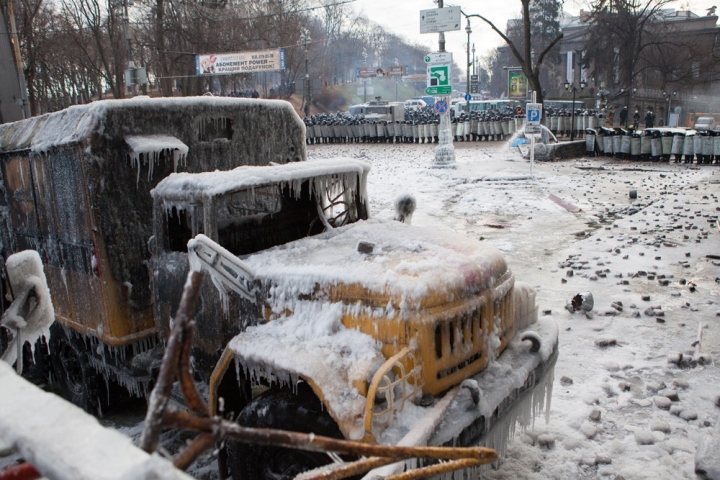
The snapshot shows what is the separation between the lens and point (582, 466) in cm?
385

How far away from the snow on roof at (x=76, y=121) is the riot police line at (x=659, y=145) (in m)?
19.7

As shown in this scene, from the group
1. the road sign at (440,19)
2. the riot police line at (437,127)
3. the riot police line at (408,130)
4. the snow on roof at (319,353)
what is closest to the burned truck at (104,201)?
the snow on roof at (319,353)

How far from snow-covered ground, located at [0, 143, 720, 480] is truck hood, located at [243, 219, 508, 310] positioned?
148cm

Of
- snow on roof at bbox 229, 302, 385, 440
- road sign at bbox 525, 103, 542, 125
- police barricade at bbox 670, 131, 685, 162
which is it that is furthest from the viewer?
police barricade at bbox 670, 131, 685, 162

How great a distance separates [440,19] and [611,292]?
14.1m

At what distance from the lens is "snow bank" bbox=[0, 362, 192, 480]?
4.27 feet

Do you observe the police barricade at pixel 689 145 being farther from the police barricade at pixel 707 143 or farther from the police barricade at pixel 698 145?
the police barricade at pixel 707 143

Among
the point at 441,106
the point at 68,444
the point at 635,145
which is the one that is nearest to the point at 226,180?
the point at 68,444

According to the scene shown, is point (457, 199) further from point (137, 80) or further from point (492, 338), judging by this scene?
point (137, 80)

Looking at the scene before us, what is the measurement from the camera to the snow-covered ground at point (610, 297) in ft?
13.3

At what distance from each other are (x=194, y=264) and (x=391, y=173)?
16071mm

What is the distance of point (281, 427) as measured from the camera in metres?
3.17

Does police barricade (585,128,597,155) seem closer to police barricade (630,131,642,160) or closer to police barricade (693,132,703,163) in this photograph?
police barricade (630,131,642,160)

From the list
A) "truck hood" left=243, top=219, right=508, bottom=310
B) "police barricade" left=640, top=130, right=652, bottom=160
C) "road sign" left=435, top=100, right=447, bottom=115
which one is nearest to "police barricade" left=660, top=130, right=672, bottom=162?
"police barricade" left=640, top=130, right=652, bottom=160
